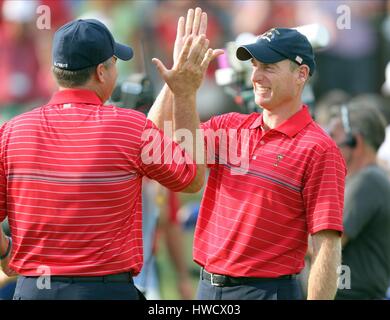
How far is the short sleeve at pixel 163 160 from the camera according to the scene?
12.4ft

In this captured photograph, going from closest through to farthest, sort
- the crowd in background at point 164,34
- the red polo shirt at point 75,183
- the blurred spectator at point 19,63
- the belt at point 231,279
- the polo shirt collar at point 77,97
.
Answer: the red polo shirt at point 75,183
the polo shirt collar at point 77,97
the belt at point 231,279
the crowd in background at point 164,34
the blurred spectator at point 19,63

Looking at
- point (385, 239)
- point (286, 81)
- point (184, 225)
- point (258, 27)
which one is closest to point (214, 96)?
point (258, 27)

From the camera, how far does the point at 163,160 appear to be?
3785 mm

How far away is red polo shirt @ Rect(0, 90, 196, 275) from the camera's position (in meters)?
3.72

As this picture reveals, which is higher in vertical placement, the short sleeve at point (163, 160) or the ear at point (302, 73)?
the ear at point (302, 73)

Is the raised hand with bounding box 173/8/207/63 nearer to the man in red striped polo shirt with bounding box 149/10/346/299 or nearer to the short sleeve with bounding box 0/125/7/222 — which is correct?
the man in red striped polo shirt with bounding box 149/10/346/299

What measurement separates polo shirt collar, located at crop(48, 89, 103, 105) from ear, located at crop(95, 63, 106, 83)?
0.22 feet

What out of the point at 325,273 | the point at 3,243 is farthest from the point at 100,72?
the point at 325,273

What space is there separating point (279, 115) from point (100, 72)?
0.85 meters

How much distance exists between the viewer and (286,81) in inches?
168

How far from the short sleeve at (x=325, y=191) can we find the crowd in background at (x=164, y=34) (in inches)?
236

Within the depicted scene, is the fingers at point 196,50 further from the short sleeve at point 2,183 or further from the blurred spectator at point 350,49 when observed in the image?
the blurred spectator at point 350,49

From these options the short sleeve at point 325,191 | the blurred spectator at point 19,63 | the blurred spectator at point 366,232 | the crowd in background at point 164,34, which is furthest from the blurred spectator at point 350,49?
the short sleeve at point 325,191

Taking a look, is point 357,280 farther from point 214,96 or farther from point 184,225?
point 214,96
